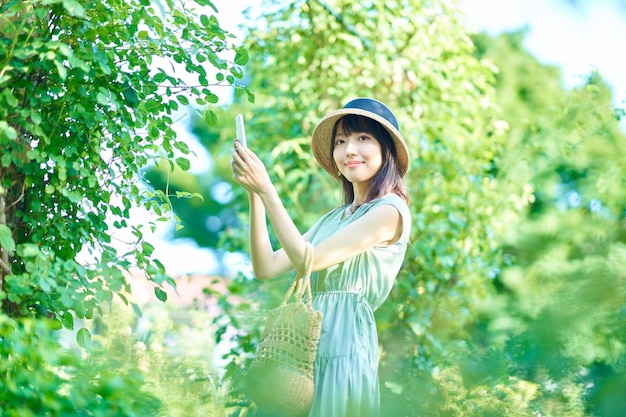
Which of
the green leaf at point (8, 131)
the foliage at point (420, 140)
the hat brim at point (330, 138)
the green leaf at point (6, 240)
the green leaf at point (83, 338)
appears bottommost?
the green leaf at point (83, 338)

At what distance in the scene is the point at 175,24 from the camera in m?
1.99

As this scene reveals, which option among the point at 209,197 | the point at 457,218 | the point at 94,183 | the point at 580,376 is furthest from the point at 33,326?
the point at 209,197

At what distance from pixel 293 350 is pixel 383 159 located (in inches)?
25.8

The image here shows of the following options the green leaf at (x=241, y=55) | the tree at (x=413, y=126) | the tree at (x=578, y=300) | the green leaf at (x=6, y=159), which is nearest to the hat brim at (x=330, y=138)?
the green leaf at (x=241, y=55)

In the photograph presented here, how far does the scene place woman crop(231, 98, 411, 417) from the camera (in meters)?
1.81

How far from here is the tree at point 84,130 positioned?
1686 mm

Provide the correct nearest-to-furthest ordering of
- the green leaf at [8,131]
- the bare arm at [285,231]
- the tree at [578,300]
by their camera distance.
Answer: the tree at [578,300], the green leaf at [8,131], the bare arm at [285,231]

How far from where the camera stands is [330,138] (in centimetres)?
231

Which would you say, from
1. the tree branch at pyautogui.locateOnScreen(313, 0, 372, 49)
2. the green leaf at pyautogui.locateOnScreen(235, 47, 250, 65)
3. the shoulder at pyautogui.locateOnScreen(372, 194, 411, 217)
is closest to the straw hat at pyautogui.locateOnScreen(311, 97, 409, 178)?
the shoulder at pyautogui.locateOnScreen(372, 194, 411, 217)

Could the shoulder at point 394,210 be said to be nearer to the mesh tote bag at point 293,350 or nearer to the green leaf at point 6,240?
the mesh tote bag at point 293,350

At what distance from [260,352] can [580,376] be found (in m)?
1.10

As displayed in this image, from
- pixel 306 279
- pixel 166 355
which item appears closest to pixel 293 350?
pixel 306 279

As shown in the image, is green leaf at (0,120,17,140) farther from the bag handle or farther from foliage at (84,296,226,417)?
the bag handle

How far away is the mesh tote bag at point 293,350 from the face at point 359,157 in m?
0.39
